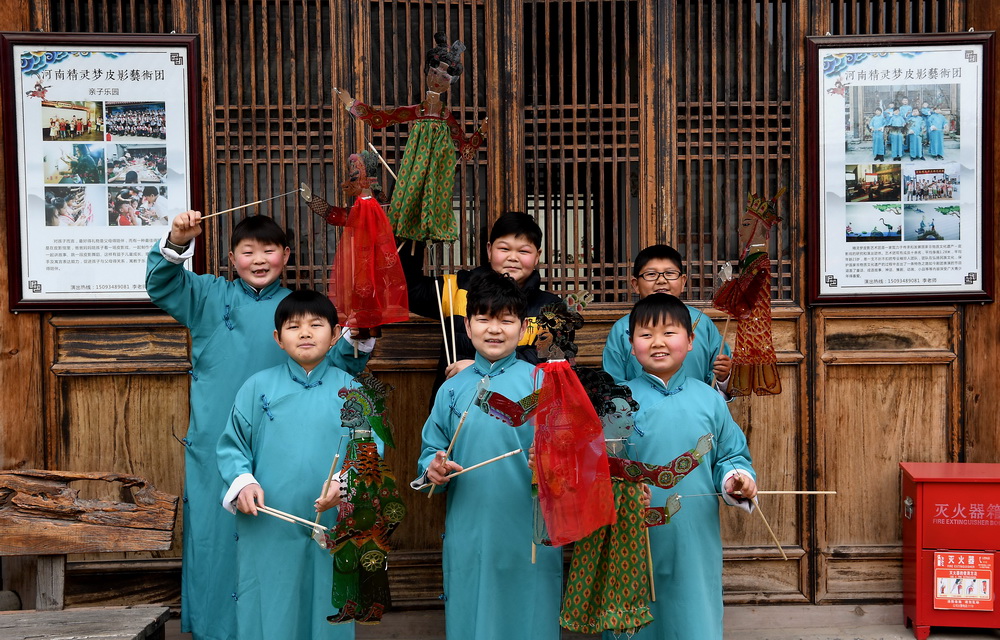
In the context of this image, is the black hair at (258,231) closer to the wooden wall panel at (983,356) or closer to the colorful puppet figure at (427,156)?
the colorful puppet figure at (427,156)

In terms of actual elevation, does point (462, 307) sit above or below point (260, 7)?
below

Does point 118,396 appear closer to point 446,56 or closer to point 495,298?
point 495,298

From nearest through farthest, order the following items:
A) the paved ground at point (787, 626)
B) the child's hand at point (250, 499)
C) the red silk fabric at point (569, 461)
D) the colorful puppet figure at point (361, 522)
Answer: the red silk fabric at point (569, 461)
the colorful puppet figure at point (361, 522)
the child's hand at point (250, 499)
the paved ground at point (787, 626)

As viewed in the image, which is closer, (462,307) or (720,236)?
(462,307)

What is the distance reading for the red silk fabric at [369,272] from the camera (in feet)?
12.5

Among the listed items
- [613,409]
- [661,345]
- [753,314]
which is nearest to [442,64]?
[661,345]

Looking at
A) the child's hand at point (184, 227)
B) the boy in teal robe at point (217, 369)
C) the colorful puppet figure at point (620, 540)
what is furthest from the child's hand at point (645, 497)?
the child's hand at point (184, 227)

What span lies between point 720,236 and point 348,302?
2195mm

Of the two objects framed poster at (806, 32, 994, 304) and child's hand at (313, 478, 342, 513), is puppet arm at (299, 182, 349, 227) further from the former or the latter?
framed poster at (806, 32, 994, 304)

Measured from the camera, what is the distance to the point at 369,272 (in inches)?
150

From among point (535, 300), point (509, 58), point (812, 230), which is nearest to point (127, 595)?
Result: point (535, 300)

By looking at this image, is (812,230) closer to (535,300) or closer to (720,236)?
(720,236)

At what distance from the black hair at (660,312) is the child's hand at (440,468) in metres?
0.92

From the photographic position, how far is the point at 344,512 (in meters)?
3.34
